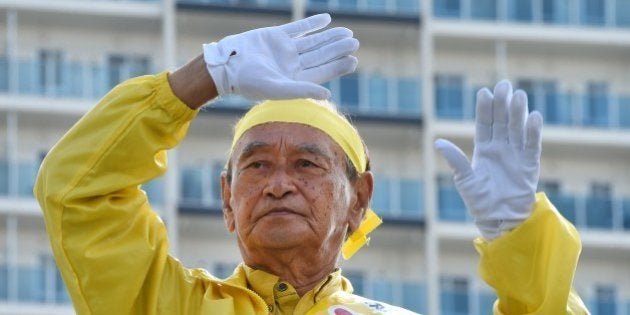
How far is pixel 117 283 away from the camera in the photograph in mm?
9375

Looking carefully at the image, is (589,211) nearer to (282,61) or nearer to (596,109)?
(596,109)

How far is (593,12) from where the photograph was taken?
54.6 metres

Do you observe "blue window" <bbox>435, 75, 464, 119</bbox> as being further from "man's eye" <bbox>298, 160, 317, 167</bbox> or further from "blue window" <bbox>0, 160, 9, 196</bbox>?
"man's eye" <bbox>298, 160, 317, 167</bbox>

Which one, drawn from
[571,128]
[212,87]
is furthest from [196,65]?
[571,128]

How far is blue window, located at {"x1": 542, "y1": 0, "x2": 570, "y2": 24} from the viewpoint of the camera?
5384 cm

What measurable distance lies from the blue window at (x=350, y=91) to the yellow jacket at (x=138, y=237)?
4091 cm

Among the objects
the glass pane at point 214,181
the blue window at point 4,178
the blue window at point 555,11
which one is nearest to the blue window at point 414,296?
the glass pane at point 214,181

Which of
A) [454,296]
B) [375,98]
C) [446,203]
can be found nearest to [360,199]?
[454,296]

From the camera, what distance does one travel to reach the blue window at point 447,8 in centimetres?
5438

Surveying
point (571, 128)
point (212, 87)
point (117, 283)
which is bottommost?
point (571, 128)

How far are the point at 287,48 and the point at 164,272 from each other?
0.92m

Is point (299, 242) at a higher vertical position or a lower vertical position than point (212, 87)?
lower

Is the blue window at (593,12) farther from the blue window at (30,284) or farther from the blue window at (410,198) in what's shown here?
the blue window at (30,284)

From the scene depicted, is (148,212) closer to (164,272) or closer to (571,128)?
(164,272)
